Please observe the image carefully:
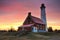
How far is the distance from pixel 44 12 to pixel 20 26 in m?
21.1

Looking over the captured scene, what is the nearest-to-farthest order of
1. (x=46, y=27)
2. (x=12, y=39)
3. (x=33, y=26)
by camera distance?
1. (x=12, y=39)
2. (x=33, y=26)
3. (x=46, y=27)

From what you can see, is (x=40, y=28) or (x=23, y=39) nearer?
(x=23, y=39)

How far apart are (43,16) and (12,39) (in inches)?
1948

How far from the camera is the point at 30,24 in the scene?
212ft

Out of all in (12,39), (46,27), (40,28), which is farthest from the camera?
(46,27)

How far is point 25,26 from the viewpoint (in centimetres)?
6306

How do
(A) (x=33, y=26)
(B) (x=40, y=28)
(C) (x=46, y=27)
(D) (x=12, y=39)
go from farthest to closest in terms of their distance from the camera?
(C) (x=46, y=27)
(B) (x=40, y=28)
(A) (x=33, y=26)
(D) (x=12, y=39)

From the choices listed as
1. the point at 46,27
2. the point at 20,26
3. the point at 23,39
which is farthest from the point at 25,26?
the point at 23,39

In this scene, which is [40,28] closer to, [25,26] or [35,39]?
[25,26]

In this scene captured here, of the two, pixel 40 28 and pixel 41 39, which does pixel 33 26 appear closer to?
pixel 40 28

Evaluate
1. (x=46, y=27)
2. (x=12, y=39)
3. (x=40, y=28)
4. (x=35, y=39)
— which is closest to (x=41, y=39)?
(x=35, y=39)

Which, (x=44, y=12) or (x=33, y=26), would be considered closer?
(x=33, y=26)

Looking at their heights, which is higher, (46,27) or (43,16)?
(43,16)

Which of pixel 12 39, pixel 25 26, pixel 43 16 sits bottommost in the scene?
pixel 12 39
